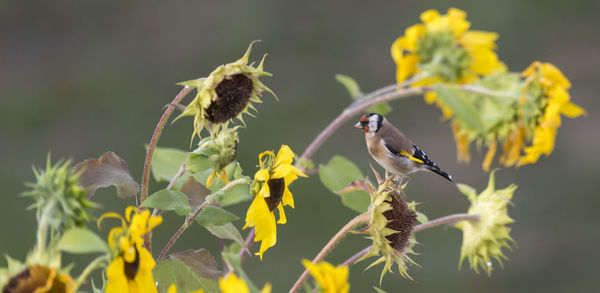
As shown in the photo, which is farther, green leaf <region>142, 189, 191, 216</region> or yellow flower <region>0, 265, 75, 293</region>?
green leaf <region>142, 189, 191, 216</region>

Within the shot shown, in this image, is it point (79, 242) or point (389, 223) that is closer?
point (79, 242)

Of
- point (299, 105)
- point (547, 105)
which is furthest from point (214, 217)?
point (299, 105)

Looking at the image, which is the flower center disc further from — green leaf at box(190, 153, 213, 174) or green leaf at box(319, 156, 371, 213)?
green leaf at box(319, 156, 371, 213)

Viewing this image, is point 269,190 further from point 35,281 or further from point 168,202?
point 35,281

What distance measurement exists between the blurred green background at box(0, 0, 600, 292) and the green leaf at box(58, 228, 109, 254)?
1.49m

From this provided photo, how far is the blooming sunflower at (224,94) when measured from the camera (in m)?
0.51

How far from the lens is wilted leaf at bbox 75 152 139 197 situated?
0.49 meters

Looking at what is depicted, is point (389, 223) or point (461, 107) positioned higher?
point (461, 107)

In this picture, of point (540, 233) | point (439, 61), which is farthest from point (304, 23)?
point (439, 61)

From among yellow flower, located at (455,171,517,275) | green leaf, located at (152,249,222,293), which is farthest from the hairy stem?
green leaf, located at (152,249,222,293)

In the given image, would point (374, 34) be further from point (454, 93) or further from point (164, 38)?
point (454, 93)

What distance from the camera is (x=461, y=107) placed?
0.73 metres

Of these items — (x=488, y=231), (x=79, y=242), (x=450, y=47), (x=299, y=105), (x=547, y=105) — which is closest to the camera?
(x=79, y=242)

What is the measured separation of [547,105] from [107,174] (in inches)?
18.9
